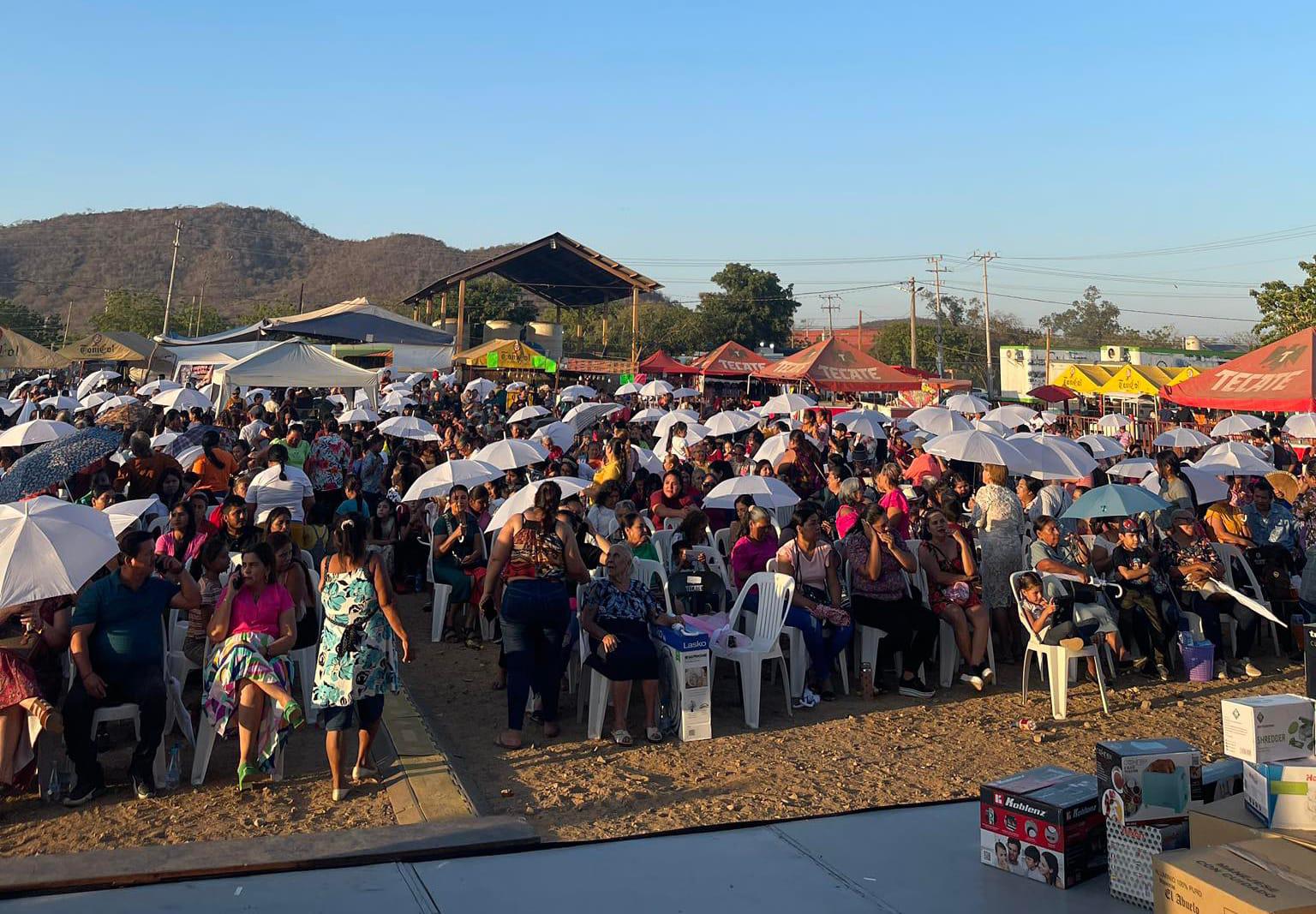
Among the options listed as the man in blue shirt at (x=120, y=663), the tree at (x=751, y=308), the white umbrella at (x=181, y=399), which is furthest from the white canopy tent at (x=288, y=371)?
→ the tree at (x=751, y=308)

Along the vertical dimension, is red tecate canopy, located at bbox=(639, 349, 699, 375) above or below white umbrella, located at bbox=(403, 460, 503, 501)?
above

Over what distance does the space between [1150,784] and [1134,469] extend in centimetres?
830

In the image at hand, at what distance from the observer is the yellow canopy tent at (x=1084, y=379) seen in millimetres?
29531

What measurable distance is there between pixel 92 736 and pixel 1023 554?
Result: 6.13m

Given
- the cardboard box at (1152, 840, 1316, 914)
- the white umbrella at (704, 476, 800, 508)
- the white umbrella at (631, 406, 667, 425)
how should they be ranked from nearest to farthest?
the cardboard box at (1152, 840, 1316, 914) < the white umbrella at (704, 476, 800, 508) < the white umbrella at (631, 406, 667, 425)

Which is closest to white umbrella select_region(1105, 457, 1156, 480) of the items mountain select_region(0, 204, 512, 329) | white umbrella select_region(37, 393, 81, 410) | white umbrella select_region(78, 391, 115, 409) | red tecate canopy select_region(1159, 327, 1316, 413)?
red tecate canopy select_region(1159, 327, 1316, 413)

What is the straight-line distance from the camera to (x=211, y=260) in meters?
128

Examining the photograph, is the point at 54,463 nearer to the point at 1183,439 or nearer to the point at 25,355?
the point at 1183,439

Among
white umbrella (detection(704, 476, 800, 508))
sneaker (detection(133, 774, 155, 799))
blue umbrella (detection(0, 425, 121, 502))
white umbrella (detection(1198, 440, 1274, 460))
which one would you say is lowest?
sneaker (detection(133, 774, 155, 799))

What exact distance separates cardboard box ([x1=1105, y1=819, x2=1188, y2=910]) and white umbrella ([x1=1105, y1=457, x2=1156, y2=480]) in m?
8.08

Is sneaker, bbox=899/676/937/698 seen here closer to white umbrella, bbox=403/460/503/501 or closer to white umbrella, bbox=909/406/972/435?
white umbrella, bbox=403/460/503/501

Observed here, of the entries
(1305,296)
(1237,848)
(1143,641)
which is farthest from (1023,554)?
(1305,296)

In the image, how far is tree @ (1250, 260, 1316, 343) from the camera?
30.8m

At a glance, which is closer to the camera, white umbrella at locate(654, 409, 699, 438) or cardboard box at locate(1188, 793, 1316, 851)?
cardboard box at locate(1188, 793, 1316, 851)
